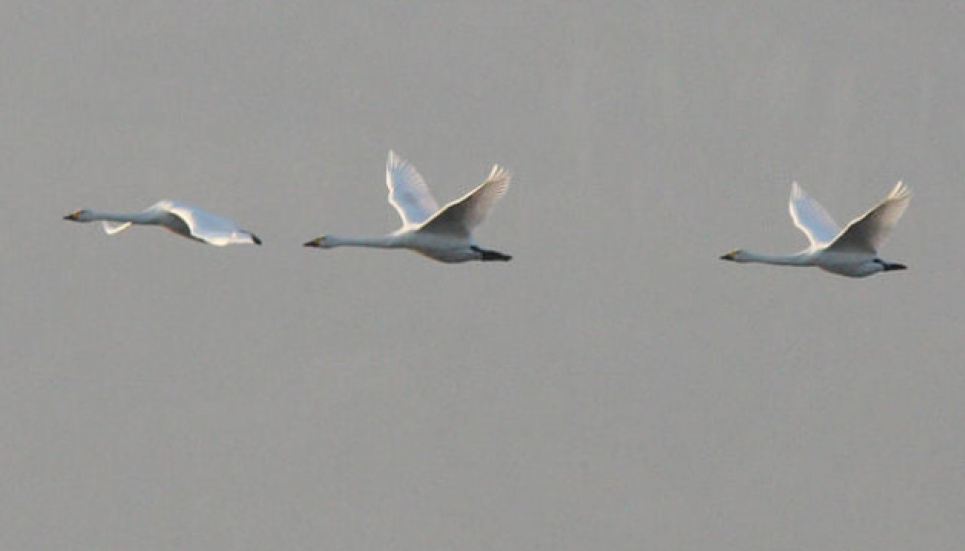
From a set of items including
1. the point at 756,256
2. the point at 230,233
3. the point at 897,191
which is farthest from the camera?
the point at 756,256

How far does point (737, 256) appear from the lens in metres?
68.7

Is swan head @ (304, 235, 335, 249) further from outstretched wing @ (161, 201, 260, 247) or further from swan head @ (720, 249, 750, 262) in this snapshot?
swan head @ (720, 249, 750, 262)

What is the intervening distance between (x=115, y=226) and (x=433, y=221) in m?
7.51

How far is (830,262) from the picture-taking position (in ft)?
219

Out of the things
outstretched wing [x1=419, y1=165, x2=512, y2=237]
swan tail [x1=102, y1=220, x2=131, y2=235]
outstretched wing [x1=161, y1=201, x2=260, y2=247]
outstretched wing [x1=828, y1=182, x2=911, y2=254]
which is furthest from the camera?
swan tail [x1=102, y1=220, x2=131, y2=235]

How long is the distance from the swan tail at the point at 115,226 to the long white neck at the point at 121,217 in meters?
0.36

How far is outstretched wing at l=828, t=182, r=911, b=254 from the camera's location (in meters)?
63.9

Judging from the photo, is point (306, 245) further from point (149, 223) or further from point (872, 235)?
point (872, 235)

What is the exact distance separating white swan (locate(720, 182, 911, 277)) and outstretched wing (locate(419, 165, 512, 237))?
7.11 meters

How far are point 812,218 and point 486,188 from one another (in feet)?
36.2

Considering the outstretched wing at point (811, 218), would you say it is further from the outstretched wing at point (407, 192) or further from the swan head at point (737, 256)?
the outstretched wing at point (407, 192)

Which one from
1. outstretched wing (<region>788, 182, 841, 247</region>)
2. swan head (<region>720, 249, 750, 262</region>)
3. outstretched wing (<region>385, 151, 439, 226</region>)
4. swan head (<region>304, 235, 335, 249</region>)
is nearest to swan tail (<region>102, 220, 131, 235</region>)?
swan head (<region>304, 235, 335, 249</region>)

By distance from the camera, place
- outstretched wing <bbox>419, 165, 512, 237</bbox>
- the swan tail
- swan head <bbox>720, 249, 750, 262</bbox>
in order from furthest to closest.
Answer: swan head <bbox>720, 249, 750, 262</bbox> → the swan tail → outstretched wing <bbox>419, 165, 512, 237</bbox>

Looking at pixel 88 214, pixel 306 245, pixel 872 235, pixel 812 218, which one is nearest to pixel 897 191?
pixel 872 235
